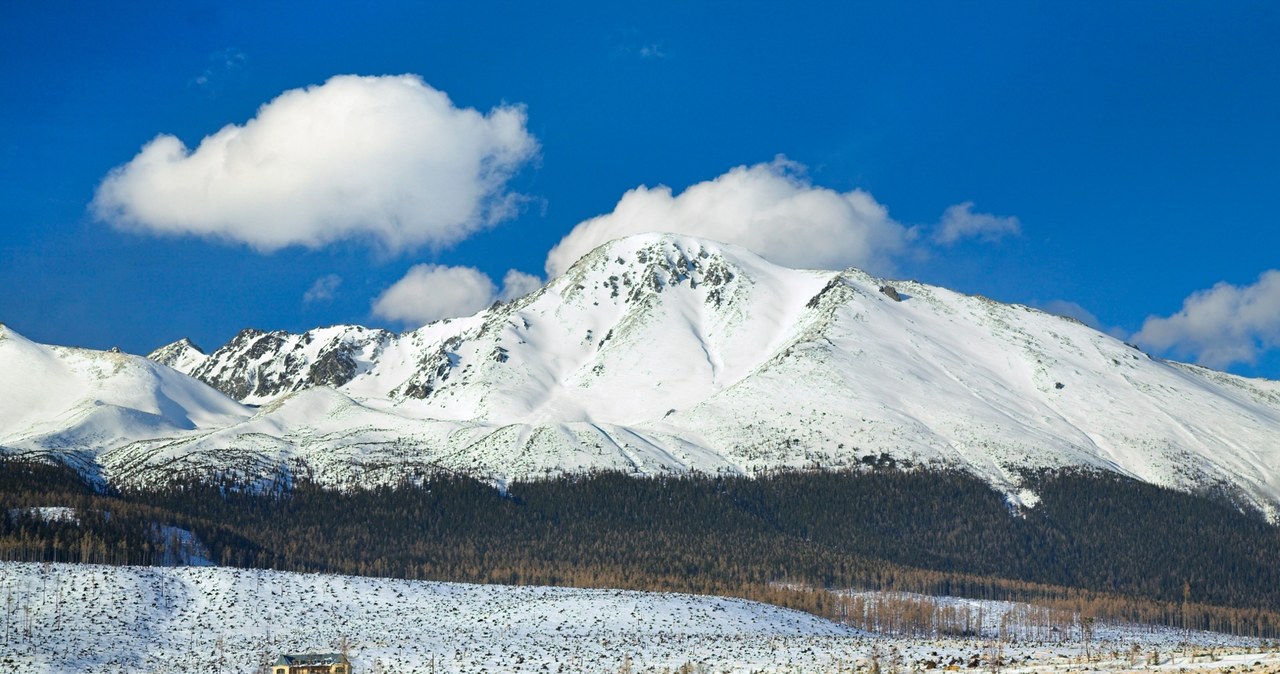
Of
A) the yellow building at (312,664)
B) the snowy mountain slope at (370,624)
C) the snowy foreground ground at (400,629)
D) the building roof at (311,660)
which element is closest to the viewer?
the yellow building at (312,664)

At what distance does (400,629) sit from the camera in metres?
143

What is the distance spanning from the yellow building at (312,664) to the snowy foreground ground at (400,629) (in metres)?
3.77

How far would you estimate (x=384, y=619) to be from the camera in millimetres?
149125

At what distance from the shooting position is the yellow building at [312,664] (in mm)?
99938

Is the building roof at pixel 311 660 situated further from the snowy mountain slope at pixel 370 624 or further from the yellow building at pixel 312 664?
the snowy mountain slope at pixel 370 624

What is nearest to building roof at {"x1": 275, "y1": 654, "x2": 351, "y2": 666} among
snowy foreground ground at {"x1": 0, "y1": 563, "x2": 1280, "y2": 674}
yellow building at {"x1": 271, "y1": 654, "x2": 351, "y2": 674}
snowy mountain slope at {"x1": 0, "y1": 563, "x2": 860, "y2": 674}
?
yellow building at {"x1": 271, "y1": 654, "x2": 351, "y2": 674}

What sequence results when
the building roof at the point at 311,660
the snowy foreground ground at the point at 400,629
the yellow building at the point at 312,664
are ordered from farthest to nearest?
the snowy foreground ground at the point at 400,629
the building roof at the point at 311,660
the yellow building at the point at 312,664

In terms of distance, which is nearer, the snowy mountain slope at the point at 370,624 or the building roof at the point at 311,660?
the building roof at the point at 311,660

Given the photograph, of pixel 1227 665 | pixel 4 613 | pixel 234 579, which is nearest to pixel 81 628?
pixel 4 613

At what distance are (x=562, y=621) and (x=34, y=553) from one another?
78889 millimetres

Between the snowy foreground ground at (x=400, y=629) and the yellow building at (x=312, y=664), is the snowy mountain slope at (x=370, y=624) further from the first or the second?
the yellow building at (x=312, y=664)

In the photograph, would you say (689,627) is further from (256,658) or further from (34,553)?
(34,553)

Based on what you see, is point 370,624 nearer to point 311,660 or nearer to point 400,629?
point 400,629

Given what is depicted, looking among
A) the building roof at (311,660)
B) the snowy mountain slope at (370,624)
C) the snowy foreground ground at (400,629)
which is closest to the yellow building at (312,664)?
the building roof at (311,660)
